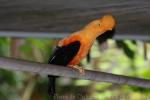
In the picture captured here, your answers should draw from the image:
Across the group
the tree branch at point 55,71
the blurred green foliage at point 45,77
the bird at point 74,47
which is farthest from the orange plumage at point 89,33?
the blurred green foliage at point 45,77

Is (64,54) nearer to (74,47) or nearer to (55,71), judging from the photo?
(74,47)

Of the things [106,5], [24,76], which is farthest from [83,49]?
[24,76]

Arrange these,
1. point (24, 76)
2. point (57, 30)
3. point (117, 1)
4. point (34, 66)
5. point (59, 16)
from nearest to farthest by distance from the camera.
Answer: point (34, 66)
point (117, 1)
point (59, 16)
point (57, 30)
point (24, 76)

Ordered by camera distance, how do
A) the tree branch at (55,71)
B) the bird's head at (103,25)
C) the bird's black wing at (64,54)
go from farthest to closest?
the bird's black wing at (64,54) < the bird's head at (103,25) < the tree branch at (55,71)

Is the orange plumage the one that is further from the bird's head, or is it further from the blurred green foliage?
the blurred green foliage

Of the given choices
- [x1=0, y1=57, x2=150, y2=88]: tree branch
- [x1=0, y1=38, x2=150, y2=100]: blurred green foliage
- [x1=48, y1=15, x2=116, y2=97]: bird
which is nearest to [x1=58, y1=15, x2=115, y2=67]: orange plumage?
[x1=48, y1=15, x2=116, y2=97]: bird

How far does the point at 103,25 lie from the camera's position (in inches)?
57.2

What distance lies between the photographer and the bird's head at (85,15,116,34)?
143 cm

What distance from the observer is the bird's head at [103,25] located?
143 centimetres

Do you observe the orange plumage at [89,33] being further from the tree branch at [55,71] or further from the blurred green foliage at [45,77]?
the blurred green foliage at [45,77]

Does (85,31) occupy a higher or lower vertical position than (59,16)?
lower

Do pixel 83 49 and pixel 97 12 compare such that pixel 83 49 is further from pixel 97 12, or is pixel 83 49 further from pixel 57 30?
pixel 57 30

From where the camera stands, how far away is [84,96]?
1693mm

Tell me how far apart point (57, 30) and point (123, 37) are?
39 centimetres
